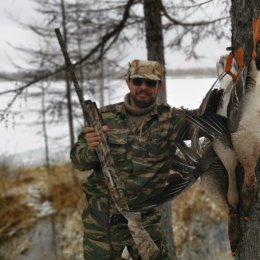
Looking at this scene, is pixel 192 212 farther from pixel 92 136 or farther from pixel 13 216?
pixel 92 136

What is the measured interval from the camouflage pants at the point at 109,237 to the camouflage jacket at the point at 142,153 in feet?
0.39

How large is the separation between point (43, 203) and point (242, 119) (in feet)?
30.1

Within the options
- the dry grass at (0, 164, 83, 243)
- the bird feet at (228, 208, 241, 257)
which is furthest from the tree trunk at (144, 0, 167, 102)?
the dry grass at (0, 164, 83, 243)

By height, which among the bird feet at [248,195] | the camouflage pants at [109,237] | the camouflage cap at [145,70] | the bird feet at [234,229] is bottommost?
the camouflage pants at [109,237]

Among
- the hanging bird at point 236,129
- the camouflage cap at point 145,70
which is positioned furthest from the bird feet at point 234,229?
the camouflage cap at point 145,70

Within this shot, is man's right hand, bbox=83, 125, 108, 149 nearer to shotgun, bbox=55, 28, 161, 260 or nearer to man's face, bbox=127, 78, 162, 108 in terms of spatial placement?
shotgun, bbox=55, 28, 161, 260

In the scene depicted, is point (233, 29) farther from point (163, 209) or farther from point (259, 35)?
point (163, 209)

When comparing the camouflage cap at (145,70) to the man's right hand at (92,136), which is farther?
the camouflage cap at (145,70)

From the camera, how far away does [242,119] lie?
214cm

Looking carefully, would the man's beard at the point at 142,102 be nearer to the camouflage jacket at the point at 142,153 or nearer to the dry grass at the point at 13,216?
the camouflage jacket at the point at 142,153

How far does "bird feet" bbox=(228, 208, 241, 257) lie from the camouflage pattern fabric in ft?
2.21

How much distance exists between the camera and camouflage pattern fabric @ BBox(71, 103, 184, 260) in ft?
9.91

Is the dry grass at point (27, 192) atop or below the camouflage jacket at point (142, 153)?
below

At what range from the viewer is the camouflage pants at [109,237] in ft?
10.1
